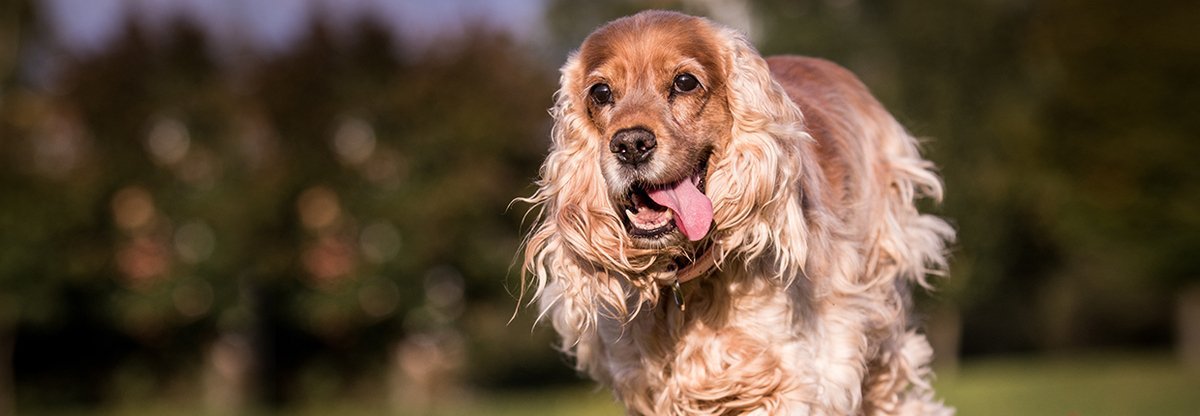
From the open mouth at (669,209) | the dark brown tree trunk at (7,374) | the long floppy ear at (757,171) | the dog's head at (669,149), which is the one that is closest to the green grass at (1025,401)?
the dark brown tree trunk at (7,374)

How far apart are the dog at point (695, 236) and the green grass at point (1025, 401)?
22.7 ft

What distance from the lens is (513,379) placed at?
26438mm

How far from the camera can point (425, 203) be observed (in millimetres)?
20469

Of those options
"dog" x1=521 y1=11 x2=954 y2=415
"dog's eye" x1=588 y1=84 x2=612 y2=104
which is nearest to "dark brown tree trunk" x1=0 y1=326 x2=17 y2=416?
"dog" x1=521 y1=11 x2=954 y2=415

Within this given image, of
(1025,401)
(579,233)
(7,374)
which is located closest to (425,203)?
(7,374)

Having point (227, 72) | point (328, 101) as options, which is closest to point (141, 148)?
point (227, 72)

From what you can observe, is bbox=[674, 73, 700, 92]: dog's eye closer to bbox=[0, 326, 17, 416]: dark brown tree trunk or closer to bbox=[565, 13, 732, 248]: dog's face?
bbox=[565, 13, 732, 248]: dog's face

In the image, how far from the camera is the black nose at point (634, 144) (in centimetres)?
457

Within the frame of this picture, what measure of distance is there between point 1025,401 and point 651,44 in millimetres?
10831

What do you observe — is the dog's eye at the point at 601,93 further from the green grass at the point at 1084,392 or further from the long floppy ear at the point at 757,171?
the green grass at the point at 1084,392

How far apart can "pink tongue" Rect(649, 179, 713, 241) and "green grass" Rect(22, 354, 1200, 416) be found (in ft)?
24.9

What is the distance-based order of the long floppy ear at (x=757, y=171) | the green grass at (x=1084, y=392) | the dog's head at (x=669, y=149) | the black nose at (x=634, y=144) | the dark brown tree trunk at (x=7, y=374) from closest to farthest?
the black nose at (x=634, y=144) → the dog's head at (x=669, y=149) → the long floppy ear at (x=757, y=171) → the green grass at (x=1084, y=392) → the dark brown tree trunk at (x=7, y=374)

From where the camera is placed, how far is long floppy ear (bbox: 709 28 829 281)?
479 cm

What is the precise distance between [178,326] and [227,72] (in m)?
3.13
